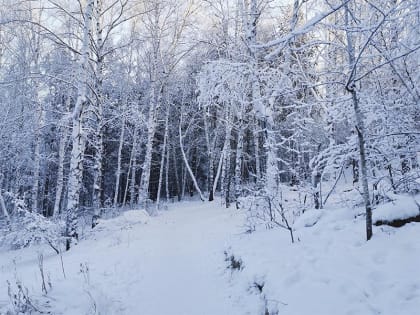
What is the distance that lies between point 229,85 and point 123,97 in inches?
726

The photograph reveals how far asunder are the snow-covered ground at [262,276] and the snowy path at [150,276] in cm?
2

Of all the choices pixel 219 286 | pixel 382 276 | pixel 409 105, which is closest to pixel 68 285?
pixel 219 286

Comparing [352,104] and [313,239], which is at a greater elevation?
[352,104]

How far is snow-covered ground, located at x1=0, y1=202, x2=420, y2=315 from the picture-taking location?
3.26 meters

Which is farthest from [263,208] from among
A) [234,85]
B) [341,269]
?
[341,269]

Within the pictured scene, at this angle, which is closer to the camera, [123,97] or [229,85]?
[229,85]

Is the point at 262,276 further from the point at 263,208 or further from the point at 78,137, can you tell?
the point at 78,137

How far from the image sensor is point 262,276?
4.41 metres

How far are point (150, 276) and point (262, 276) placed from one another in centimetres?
241

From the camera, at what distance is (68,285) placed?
16.7 feet

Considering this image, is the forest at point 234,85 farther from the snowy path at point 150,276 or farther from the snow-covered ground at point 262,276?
the snowy path at point 150,276

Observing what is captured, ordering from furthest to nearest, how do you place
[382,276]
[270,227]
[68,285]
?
[270,227], [68,285], [382,276]

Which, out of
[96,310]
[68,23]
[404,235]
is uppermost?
[68,23]

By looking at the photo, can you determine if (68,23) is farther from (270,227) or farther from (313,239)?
(313,239)
